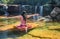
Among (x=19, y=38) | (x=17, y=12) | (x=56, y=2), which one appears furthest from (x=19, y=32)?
(x=17, y=12)

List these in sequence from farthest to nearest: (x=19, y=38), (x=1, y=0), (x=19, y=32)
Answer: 1. (x=1, y=0)
2. (x=19, y=32)
3. (x=19, y=38)

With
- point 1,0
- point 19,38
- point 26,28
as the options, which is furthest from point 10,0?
point 19,38

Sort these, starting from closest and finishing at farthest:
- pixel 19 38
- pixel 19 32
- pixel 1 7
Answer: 1. pixel 19 38
2. pixel 19 32
3. pixel 1 7

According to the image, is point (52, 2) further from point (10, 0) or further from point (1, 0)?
point (1, 0)

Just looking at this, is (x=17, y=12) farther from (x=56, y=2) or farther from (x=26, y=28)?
(x=26, y=28)

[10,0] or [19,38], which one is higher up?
[10,0]

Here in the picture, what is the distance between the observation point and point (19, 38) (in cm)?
760

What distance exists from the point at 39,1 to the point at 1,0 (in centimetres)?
592

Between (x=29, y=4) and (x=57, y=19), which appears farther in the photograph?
(x=29, y=4)

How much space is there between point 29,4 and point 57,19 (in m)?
6.87

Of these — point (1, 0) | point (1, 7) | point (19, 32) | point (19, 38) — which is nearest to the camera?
point (19, 38)

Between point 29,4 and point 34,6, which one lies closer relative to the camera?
point 34,6

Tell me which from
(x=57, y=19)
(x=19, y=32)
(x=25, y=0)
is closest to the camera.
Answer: (x=19, y=32)

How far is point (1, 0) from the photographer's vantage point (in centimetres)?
2097
